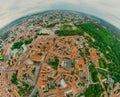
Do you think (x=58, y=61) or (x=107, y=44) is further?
(x=107, y=44)

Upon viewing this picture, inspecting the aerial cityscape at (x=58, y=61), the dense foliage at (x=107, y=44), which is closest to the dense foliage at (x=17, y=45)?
the aerial cityscape at (x=58, y=61)

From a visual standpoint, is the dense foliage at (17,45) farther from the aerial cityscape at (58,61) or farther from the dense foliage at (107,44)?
the dense foliage at (107,44)

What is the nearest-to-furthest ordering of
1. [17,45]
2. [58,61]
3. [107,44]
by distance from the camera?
[58,61], [17,45], [107,44]

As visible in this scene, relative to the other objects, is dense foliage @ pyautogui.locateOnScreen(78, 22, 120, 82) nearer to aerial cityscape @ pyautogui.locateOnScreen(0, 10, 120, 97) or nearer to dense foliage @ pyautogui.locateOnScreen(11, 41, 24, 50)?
aerial cityscape @ pyautogui.locateOnScreen(0, 10, 120, 97)

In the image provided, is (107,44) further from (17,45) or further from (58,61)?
(17,45)

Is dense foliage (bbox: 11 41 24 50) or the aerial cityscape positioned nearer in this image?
the aerial cityscape

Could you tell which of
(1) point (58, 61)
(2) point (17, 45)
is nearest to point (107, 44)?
(1) point (58, 61)

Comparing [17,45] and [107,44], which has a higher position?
[17,45]

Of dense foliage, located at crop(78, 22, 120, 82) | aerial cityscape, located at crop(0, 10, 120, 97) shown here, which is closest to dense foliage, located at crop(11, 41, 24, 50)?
aerial cityscape, located at crop(0, 10, 120, 97)
